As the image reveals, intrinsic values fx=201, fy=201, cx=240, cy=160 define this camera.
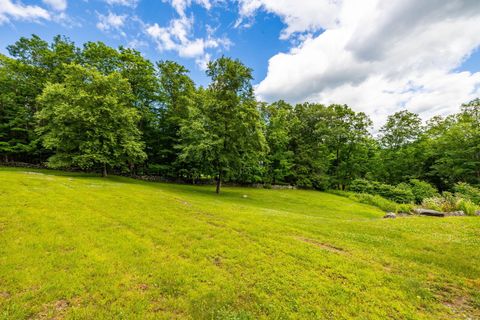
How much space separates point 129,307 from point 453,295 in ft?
24.1

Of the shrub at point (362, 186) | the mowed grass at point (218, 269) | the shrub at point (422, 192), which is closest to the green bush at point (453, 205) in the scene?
the mowed grass at point (218, 269)

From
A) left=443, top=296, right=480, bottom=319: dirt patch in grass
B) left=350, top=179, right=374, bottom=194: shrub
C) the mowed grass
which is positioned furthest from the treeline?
left=443, top=296, right=480, bottom=319: dirt patch in grass

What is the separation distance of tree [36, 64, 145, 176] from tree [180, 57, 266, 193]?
7.76 m

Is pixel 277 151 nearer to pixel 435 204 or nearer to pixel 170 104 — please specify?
pixel 170 104

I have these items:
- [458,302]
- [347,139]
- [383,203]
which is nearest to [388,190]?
[383,203]

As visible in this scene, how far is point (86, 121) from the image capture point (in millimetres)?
20312

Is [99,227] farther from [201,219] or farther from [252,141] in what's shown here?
[252,141]

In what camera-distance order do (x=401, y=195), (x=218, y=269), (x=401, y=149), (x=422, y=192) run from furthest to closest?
1. (x=401, y=149)
2. (x=422, y=192)
3. (x=401, y=195)
4. (x=218, y=269)

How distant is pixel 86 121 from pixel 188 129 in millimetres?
10015

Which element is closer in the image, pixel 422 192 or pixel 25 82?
pixel 422 192

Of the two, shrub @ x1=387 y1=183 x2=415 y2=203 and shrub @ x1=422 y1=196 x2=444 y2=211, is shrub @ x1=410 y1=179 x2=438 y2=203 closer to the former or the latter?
shrub @ x1=387 y1=183 x2=415 y2=203

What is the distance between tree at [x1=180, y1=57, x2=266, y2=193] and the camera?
20.1 m

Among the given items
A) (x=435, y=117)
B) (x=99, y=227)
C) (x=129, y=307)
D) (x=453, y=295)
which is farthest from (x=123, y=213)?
(x=435, y=117)

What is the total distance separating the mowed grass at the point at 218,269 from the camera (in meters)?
3.95
